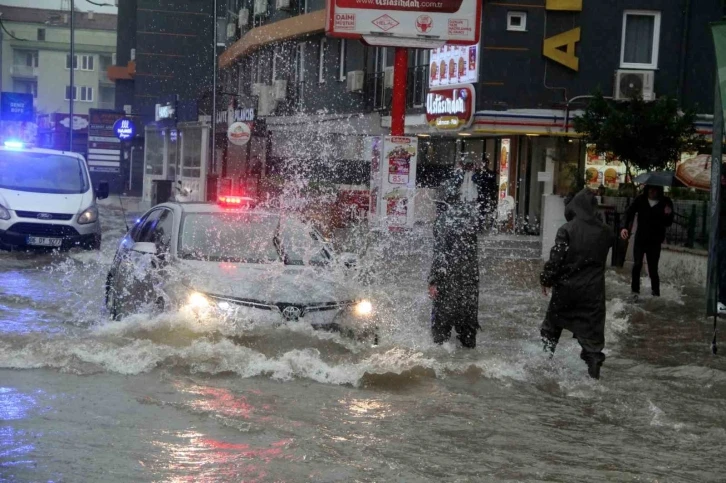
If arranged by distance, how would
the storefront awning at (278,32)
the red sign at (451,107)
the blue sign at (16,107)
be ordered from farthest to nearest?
the blue sign at (16,107) < the storefront awning at (278,32) < the red sign at (451,107)

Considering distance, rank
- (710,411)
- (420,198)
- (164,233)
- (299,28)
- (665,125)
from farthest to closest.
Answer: (299,28) → (420,198) → (665,125) → (164,233) → (710,411)

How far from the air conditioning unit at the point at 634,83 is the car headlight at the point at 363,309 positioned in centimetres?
1579

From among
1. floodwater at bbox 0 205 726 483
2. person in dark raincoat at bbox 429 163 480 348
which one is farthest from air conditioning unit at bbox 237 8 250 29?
person in dark raincoat at bbox 429 163 480 348

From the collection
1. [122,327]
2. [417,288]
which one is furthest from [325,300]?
[417,288]

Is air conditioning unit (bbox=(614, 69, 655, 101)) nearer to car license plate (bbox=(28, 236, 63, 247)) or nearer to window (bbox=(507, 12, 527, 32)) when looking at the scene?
window (bbox=(507, 12, 527, 32))

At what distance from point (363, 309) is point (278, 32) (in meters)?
29.1

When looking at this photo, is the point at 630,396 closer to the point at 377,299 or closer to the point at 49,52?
the point at 377,299

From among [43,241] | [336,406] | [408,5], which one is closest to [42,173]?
[43,241]

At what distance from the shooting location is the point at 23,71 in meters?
92.2

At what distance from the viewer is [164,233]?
10773 millimetres

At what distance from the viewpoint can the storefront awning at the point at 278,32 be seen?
3362cm

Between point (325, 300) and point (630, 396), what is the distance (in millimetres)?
2701

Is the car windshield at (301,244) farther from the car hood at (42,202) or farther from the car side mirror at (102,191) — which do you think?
the car side mirror at (102,191)

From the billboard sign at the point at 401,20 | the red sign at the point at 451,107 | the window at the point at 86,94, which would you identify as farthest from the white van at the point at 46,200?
the window at the point at 86,94
